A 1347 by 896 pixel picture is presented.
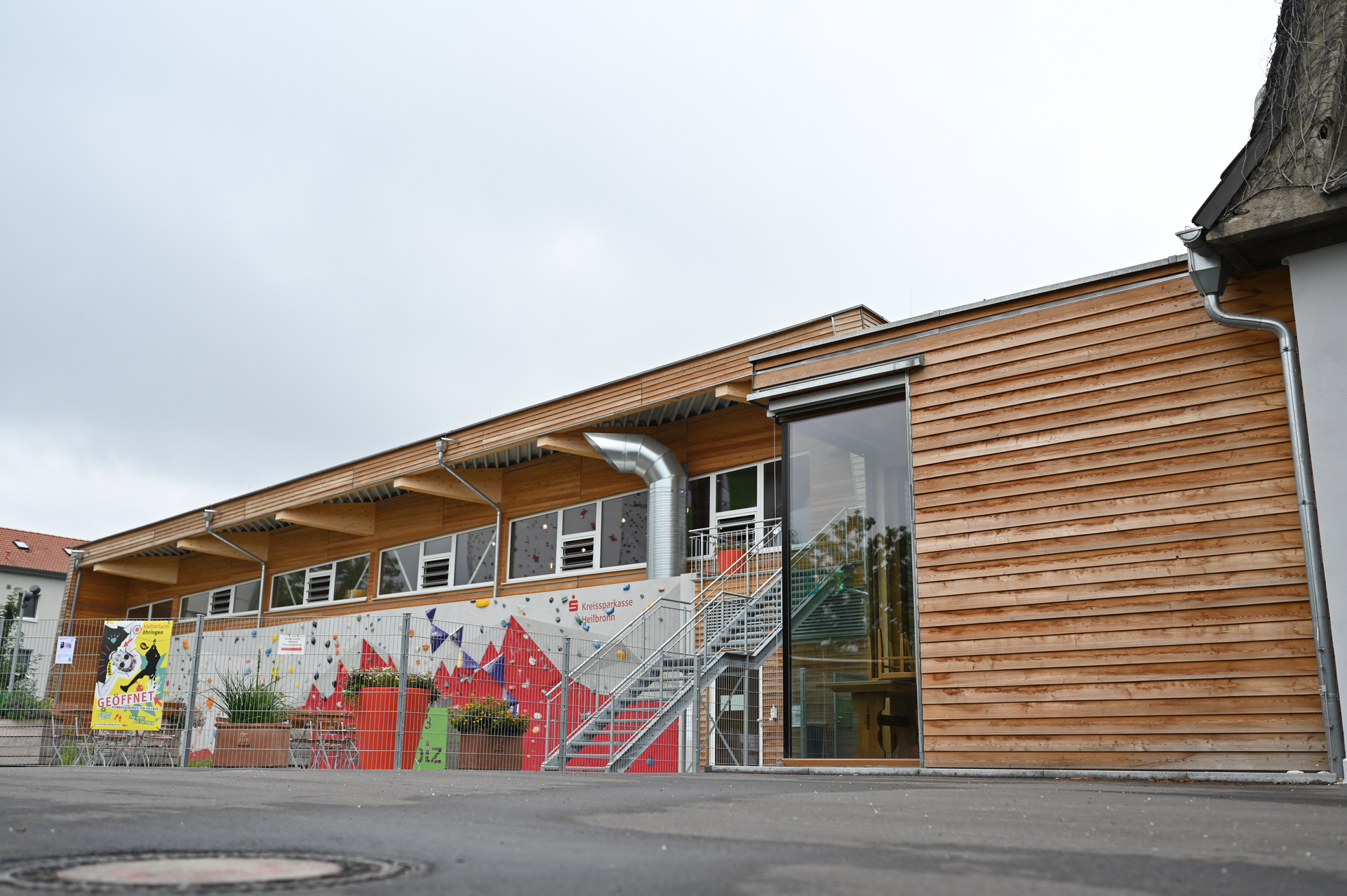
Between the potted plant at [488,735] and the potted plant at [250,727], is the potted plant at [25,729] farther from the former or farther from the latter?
the potted plant at [488,735]

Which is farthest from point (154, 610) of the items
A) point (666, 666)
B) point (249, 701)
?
point (666, 666)

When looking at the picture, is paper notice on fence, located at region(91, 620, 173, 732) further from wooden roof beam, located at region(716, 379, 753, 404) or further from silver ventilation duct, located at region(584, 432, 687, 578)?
wooden roof beam, located at region(716, 379, 753, 404)

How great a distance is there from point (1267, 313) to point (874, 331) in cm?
345

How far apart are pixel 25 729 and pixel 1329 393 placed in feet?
46.1

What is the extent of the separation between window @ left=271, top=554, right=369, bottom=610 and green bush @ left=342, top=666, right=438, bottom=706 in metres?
7.22

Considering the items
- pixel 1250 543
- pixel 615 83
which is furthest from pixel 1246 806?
pixel 615 83

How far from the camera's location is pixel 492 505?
19.5 meters

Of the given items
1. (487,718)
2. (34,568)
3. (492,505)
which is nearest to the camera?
(487,718)

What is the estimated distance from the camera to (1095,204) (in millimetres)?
37406

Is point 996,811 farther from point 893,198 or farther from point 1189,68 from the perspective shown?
point 893,198

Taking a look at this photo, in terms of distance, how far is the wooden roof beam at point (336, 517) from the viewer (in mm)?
22391

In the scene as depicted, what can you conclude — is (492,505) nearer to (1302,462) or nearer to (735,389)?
(735,389)

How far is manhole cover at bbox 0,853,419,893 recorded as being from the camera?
2.45m

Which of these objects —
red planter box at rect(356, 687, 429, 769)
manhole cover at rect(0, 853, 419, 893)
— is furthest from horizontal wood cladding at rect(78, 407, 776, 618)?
manhole cover at rect(0, 853, 419, 893)
